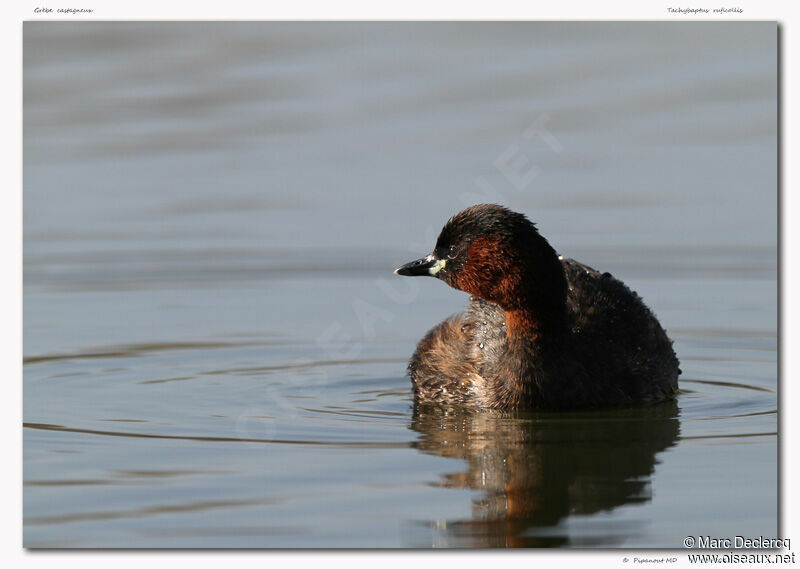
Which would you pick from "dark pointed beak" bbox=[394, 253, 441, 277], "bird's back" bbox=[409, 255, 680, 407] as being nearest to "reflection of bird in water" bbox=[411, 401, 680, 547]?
"bird's back" bbox=[409, 255, 680, 407]

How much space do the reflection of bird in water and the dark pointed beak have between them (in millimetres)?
969

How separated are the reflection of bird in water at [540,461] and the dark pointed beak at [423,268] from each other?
38.1 inches

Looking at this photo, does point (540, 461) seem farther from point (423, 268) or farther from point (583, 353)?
point (423, 268)

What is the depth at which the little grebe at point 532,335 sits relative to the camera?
10867mm

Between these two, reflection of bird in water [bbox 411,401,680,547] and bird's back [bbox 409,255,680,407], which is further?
bird's back [bbox 409,255,680,407]

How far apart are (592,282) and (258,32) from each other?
9.39 m

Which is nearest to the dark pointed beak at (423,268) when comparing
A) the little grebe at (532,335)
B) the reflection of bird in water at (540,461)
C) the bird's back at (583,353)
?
the little grebe at (532,335)

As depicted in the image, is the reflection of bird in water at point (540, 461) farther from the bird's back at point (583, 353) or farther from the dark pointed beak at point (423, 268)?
the dark pointed beak at point (423, 268)

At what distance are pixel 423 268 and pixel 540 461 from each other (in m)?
2.25

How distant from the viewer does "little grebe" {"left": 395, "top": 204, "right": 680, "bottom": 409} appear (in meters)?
10.9

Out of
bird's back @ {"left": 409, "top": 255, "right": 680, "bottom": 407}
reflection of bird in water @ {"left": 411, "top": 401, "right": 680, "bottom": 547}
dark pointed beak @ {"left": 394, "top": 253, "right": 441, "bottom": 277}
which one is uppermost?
dark pointed beak @ {"left": 394, "top": 253, "right": 441, "bottom": 277}

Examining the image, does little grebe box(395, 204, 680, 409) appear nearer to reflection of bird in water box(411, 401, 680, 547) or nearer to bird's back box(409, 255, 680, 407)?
bird's back box(409, 255, 680, 407)

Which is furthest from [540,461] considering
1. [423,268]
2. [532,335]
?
[423,268]

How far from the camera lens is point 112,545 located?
8078 millimetres
